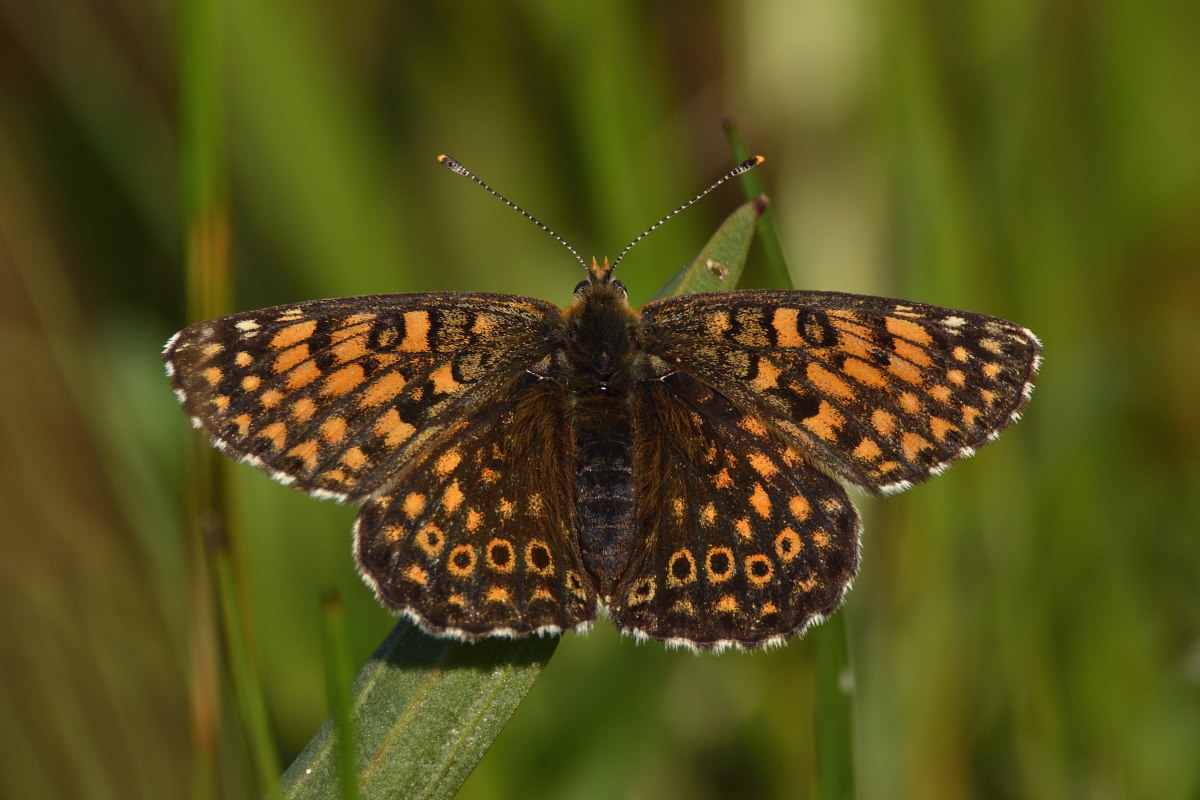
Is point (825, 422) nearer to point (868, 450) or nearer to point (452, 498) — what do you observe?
point (868, 450)

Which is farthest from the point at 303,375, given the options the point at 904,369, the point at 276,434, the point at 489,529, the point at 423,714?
the point at 904,369

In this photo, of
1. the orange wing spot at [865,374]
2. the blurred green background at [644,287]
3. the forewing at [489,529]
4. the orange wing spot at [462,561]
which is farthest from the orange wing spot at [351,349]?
the orange wing spot at [865,374]

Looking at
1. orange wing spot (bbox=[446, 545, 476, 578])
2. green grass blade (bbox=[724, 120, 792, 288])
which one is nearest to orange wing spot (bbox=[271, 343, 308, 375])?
orange wing spot (bbox=[446, 545, 476, 578])

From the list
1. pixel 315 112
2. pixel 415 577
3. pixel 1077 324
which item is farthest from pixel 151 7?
pixel 1077 324

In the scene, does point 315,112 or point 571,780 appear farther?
point 315,112

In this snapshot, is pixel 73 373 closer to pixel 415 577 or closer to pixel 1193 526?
pixel 415 577

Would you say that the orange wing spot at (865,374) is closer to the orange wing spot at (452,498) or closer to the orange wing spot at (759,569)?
the orange wing spot at (759,569)
